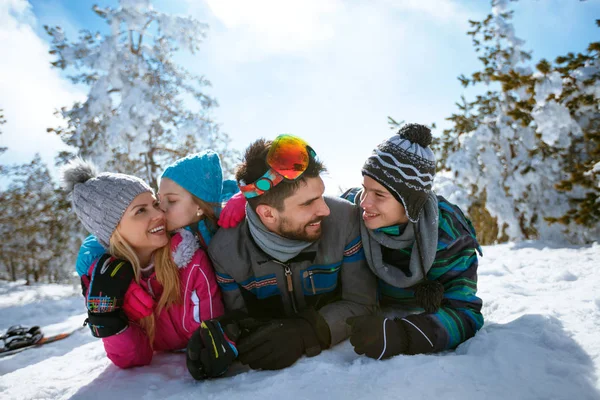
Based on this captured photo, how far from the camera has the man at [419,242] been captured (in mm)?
1938

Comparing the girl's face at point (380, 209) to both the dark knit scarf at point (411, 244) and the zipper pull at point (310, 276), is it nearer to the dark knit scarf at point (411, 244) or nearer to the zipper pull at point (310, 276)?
the dark knit scarf at point (411, 244)

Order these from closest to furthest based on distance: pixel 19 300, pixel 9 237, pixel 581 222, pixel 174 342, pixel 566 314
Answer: pixel 566 314, pixel 174 342, pixel 581 222, pixel 19 300, pixel 9 237

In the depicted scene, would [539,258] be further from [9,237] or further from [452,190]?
[9,237]

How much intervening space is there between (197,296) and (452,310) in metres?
1.49

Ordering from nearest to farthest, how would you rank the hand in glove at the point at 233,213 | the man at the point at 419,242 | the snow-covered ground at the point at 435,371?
the snow-covered ground at the point at 435,371, the man at the point at 419,242, the hand in glove at the point at 233,213

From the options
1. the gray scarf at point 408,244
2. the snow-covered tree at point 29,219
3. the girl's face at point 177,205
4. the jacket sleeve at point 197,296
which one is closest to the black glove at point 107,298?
the jacket sleeve at point 197,296

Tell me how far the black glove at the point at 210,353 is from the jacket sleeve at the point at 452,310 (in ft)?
3.02

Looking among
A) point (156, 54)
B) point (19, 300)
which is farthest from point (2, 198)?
point (156, 54)

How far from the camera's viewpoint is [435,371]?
4.91ft

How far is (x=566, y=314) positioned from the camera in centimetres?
212

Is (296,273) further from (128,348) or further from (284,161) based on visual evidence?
(128,348)

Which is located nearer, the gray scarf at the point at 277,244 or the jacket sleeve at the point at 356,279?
the gray scarf at the point at 277,244

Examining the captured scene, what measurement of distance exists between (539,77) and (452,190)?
10.2ft

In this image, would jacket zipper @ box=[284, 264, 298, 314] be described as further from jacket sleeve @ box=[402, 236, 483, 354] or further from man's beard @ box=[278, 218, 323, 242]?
jacket sleeve @ box=[402, 236, 483, 354]
